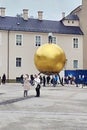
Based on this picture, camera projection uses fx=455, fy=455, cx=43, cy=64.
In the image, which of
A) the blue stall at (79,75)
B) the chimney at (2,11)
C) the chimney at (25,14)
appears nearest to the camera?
the blue stall at (79,75)

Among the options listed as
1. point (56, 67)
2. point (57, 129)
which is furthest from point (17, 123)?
point (56, 67)

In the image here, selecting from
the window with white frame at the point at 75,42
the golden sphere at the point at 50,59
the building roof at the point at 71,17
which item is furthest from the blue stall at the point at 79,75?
the building roof at the point at 71,17

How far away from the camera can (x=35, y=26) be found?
6725 cm

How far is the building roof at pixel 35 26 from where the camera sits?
65562 mm

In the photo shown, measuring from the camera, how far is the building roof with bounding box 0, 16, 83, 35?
65.6 m

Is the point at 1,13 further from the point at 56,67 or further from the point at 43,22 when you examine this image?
the point at 56,67

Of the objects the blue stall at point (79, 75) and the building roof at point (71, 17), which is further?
the building roof at point (71, 17)

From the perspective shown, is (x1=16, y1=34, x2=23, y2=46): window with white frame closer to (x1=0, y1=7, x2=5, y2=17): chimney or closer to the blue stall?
(x1=0, y1=7, x2=5, y2=17): chimney

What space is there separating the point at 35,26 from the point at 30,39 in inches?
104

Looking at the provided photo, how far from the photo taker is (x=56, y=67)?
46.0m

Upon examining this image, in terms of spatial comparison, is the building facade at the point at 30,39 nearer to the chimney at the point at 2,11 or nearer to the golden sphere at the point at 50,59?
the chimney at the point at 2,11

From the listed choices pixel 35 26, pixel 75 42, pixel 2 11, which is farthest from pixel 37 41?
pixel 2 11

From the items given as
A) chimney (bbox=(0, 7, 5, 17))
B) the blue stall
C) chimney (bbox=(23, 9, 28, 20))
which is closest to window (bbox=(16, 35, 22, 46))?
chimney (bbox=(23, 9, 28, 20))

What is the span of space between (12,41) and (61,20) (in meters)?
10.7
